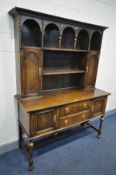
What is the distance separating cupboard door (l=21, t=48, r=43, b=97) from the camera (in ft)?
5.52

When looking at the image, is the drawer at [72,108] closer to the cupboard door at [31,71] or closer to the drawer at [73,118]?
the drawer at [73,118]

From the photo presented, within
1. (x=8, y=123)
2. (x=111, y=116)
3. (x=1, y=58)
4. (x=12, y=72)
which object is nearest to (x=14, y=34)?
(x=1, y=58)

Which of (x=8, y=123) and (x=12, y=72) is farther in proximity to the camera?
(x=8, y=123)

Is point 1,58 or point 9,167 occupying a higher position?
point 1,58

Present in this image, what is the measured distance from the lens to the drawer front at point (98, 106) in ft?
7.50

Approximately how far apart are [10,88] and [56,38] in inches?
39.8

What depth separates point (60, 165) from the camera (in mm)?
1975

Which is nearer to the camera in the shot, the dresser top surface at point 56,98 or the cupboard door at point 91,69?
the dresser top surface at point 56,98

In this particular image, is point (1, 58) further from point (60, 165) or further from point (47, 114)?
point (60, 165)

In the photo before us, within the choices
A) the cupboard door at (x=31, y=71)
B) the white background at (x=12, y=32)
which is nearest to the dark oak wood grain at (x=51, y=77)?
the cupboard door at (x=31, y=71)

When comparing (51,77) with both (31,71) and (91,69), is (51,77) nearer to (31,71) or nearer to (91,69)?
(31,71)

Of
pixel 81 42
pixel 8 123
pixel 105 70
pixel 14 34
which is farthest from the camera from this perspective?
pixel 105 70

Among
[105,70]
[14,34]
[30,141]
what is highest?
[14,34]

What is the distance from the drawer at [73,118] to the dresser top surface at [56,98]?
9.8 inches
